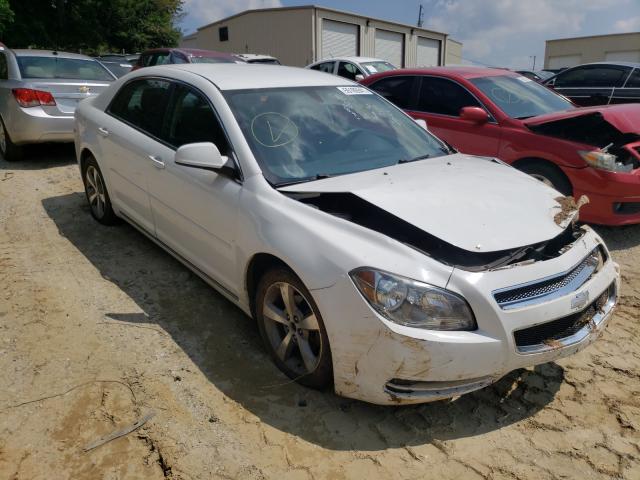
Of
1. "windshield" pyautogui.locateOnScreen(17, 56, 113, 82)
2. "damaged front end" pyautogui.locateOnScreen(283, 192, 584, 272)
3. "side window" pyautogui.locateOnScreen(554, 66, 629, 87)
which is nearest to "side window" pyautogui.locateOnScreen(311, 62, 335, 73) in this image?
"side window" pyautogui.locateOnScreen(554, 66, 629, 87)

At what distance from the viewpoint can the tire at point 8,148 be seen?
726 cm

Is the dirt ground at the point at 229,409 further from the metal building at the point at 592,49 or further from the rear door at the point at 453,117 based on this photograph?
the metal building at the point at 592,49

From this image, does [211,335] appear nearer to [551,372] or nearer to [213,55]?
[551,372]

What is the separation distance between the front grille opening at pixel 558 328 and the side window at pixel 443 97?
367 cm

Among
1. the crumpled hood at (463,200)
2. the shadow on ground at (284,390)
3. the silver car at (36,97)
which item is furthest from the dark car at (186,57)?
the crumpled hood at (463,200)

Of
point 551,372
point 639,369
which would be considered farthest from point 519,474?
point 639,369

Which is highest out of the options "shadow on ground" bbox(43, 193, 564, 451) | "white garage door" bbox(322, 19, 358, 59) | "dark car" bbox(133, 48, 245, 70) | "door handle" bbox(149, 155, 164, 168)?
"white garage door" bbox(322, 19, 358, 59)

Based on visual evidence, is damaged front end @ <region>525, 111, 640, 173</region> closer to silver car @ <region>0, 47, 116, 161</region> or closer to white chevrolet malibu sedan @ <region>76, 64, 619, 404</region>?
white chevrolet malibu sedan @ <region>76, 64, 619, 404</region>

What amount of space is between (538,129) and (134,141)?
3.89 meters

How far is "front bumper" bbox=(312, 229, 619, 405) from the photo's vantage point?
230 centimetres

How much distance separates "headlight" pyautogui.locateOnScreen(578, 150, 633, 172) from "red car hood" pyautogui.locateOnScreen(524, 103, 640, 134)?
12.8 inches

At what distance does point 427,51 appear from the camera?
3391 centimetres

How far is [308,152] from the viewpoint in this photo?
322cm

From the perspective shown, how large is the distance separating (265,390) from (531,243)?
1.60m
